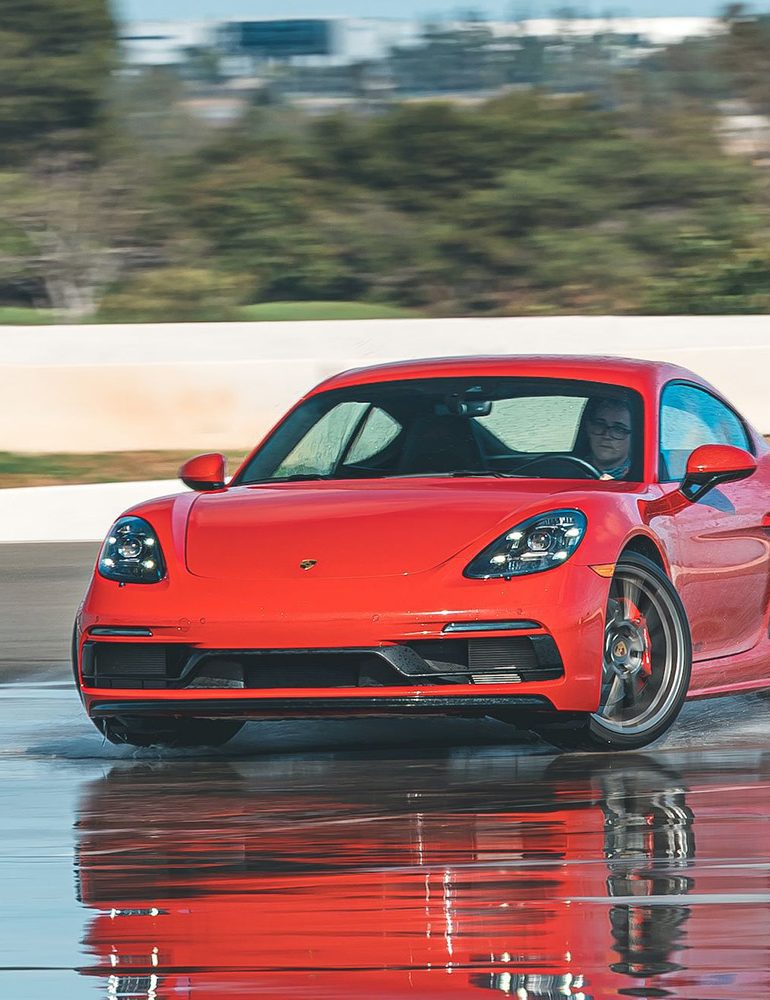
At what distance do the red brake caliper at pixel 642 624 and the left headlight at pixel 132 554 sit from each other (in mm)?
1462

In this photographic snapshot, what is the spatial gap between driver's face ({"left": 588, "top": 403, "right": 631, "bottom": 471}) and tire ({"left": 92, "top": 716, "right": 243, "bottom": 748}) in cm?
153

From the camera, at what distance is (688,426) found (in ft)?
27.3

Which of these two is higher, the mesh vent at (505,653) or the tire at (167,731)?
the mesh vent at (505,653)

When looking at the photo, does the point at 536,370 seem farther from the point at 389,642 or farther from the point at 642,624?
the point at 389,642

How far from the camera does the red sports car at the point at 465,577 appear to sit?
6.80 metres

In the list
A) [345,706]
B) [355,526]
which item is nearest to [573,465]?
[355,526]

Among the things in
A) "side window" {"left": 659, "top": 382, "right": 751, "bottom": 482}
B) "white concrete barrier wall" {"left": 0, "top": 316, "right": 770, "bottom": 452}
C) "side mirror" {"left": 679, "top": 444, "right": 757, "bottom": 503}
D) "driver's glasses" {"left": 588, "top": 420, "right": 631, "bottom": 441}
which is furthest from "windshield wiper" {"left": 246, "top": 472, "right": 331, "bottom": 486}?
"white concrete barrier wall" {"left": 0, "top": 316, "right": 770, "bottom": 452}

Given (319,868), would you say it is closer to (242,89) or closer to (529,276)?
(529,276)

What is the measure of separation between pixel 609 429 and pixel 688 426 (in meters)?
0.47

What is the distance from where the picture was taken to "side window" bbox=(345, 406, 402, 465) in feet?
27.2

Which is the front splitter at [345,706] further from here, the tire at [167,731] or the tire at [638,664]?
the tire at [167,731]

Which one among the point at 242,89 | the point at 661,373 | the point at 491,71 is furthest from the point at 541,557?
the point at 491,71

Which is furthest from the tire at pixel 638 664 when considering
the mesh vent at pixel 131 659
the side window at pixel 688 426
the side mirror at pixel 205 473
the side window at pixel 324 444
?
the side mirror at pixel 205 473

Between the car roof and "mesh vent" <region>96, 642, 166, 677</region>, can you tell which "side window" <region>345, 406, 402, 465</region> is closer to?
the car roof
